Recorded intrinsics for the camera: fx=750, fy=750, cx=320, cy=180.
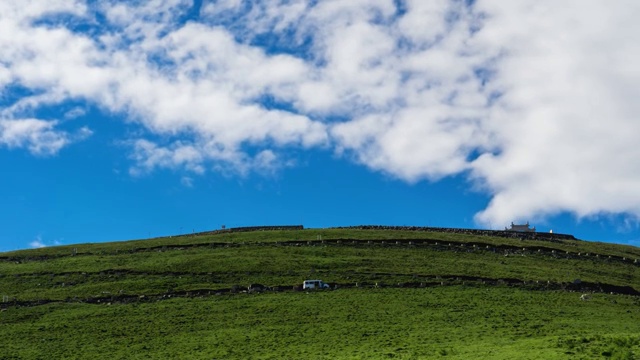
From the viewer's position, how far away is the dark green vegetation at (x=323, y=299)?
57656mm

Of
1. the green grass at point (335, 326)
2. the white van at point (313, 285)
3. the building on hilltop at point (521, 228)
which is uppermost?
the building on hilltop at point (521, 228)

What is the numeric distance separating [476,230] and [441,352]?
6434 centimetres

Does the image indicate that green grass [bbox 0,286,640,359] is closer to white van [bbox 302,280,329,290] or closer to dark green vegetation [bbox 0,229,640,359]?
dark green vegetation [bbox 0,229,640,359]

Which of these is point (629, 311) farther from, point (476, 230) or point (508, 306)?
point (476, 230)

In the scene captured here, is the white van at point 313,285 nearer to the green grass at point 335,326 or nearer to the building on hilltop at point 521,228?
the green grass at point 335,326

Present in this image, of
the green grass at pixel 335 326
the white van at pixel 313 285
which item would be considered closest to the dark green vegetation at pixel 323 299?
the green grass at pixel 335 326

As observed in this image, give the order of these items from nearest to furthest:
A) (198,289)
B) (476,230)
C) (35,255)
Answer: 1. (198,289)
2. (35,255)
3. (476,230)

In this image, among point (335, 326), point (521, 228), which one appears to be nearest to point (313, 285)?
point (335, 326)

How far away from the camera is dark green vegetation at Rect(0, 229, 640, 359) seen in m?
57.7

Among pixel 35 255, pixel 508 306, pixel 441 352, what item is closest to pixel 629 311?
pixel 508 306

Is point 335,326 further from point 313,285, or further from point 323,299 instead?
point 313,285

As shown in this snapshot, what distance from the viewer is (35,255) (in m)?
96.1

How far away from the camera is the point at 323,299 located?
71562 mm

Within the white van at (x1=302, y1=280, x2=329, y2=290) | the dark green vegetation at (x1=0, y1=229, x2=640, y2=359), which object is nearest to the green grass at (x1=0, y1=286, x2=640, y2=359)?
the dark green vegetation at (x1=0, y1=229, x2=640, y2=359)
